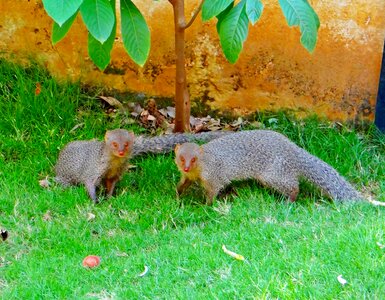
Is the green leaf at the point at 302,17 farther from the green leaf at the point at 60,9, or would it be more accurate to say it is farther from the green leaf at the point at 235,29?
the green leaf at the point at 60,9

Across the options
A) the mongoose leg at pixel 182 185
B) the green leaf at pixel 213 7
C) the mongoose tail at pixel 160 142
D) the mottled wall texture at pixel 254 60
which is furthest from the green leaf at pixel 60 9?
the mottled wall texture at pixel 254 60

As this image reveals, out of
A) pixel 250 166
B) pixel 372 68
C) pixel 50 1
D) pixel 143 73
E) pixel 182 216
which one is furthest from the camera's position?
pixel 143 73

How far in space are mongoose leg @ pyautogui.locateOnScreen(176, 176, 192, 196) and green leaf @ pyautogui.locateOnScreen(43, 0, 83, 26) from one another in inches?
64.5

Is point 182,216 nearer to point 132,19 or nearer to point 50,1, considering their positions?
point 132,19

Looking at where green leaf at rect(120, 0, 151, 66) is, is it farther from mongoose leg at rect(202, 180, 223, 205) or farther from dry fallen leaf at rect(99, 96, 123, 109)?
dry fallen leaf at rect(99, 96, 123, 109)

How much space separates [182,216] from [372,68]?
1787mm

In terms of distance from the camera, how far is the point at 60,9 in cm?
273

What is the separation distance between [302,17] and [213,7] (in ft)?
1.38

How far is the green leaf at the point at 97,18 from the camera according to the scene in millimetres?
2990

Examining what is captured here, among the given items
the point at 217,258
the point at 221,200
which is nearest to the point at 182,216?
the point at 221,200

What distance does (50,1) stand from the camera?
273cm

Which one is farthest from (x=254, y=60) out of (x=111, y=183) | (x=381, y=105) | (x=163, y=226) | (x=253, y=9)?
(x=253, y=9)

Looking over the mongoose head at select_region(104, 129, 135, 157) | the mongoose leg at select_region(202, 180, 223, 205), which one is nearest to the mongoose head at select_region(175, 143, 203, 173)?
the mongoose leg at select_region(202, 180, 223, 205)

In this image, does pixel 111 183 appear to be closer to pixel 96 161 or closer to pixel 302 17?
pixel 96 161
